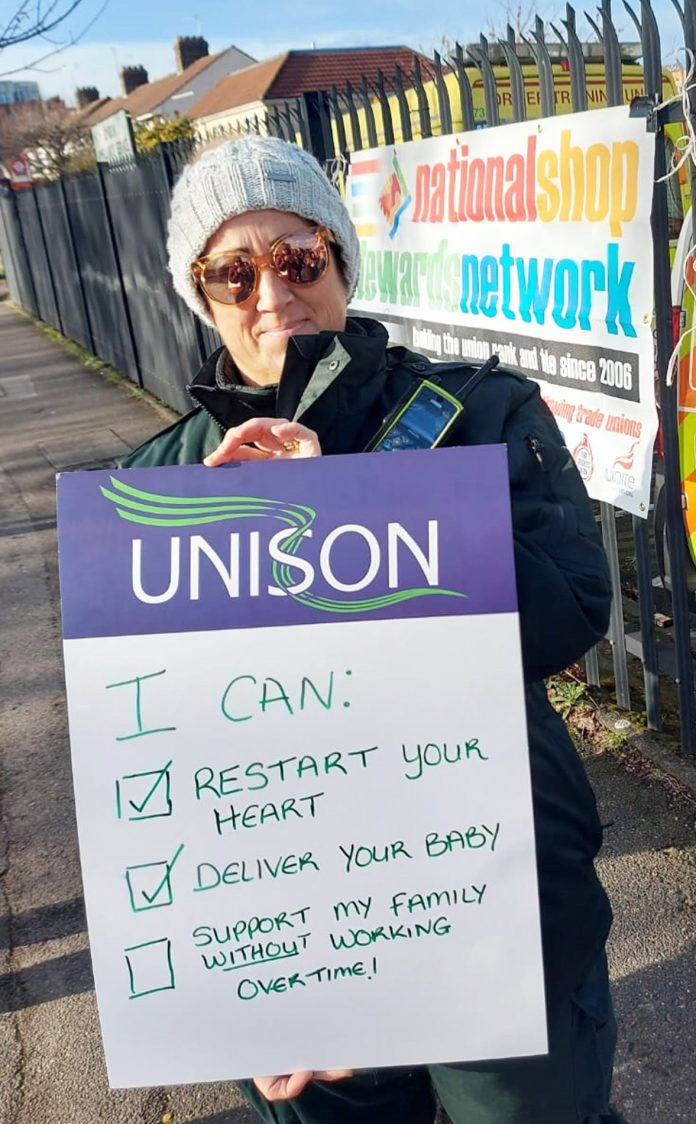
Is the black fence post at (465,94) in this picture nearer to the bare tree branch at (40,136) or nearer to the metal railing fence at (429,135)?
the metal railing fence at (429,135)

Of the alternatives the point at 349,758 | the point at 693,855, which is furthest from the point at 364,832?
the point at 693,855

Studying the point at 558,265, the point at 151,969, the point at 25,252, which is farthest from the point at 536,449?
the point at 25,252

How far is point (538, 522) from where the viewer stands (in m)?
1.43

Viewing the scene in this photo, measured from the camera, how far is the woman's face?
1.60 meters

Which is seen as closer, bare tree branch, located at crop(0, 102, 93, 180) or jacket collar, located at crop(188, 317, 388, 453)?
jacket collar, located at crop(188, 317, 388, 453)

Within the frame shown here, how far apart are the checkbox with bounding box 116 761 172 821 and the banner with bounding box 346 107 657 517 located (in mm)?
2052

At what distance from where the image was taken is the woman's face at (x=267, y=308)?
5.25ft

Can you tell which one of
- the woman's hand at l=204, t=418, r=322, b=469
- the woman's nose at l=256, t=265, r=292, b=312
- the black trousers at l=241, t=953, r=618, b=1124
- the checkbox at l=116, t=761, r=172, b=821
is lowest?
the black trousers at l=241, t=953, r=618, b=1124

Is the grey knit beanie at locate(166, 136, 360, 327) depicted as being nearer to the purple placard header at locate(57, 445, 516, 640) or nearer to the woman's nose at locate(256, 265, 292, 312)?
the woman's nose at locate(256, 265, 292, 312)

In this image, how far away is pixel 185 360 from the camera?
825cm

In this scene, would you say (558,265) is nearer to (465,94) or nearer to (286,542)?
(465,94)

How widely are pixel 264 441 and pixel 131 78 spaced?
200 feet

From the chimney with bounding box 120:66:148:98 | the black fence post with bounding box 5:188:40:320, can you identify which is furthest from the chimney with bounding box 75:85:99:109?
the black fence post with bounding box 5:188:40:320

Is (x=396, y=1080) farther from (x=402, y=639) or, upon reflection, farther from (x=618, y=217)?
(x=618, y=217)
